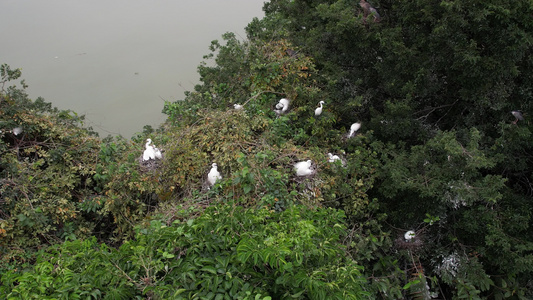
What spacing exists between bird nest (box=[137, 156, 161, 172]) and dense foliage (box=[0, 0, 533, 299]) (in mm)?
13

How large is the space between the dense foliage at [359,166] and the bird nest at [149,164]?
13 millimetres

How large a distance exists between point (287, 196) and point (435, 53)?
1.56 m

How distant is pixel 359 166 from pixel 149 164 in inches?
58.8

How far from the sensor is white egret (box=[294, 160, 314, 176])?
7.93 feet

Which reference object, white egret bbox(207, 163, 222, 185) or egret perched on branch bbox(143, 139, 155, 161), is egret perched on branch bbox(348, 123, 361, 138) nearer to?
white egret bbox(207, 163, 222, 185)

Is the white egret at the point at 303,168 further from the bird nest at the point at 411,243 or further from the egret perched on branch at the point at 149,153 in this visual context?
the egret perched on branch at the point at 149,153

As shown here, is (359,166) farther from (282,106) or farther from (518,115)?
(518,115)

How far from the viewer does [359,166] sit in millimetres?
2672

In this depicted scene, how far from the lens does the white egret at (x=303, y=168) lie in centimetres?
242

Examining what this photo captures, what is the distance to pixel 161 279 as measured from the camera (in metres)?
1.45

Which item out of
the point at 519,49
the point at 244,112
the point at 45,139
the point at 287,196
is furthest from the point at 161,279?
the point at 519,49

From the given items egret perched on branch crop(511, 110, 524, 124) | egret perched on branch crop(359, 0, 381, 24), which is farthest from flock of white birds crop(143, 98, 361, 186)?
egret perched on branch crop(511, 110, 524, 124)

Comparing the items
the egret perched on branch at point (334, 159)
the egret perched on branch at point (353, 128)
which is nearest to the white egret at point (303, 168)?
the egret perched on branch at point (334, 159)

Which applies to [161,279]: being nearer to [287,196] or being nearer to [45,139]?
[287,196]
